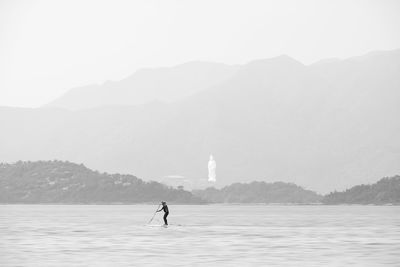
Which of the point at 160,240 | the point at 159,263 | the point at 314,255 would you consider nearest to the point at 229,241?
the point at 160,240

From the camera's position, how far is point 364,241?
73.7 m

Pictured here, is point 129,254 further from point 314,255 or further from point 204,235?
point 204,235

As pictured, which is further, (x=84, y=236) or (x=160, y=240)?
(x=84, y=236)

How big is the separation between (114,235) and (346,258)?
3141cm

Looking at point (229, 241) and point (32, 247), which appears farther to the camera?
point (229, 241)

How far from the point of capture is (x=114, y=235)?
83.4m

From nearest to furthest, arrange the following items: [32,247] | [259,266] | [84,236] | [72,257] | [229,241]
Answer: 1. [259,266]
2. [72,257]
3. [32,247]
4. [229,241]
5. [84,236]

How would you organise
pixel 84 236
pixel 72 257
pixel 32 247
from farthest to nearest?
pixel 84 236, pixel 32 247, pixel 72 257

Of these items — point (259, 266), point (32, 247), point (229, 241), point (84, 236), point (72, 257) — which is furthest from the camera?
point (84, 236)

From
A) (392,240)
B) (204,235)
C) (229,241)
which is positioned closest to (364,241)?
(392,240)

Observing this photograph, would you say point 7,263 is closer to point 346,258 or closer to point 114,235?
point 346,258

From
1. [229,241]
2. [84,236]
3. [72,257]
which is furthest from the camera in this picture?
[84,236]

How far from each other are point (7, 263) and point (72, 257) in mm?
4747

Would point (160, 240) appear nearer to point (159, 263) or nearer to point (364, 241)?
point (364, 241)
